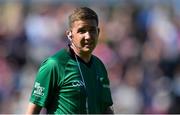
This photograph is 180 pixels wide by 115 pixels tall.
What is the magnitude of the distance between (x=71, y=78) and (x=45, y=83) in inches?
7.6

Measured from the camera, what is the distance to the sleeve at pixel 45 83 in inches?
191

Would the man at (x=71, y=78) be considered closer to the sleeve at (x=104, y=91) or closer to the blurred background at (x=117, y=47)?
the sleeve at (x=104, y=91)

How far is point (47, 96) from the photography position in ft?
16.0

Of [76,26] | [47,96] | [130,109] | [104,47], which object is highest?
[76,26]

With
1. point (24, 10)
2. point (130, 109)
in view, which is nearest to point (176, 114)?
point (130, 109)

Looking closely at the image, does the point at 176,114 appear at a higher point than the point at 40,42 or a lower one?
lower

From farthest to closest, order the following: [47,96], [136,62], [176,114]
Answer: [136,62], [176,114], [47,96]

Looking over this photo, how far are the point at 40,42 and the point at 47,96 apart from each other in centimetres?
692

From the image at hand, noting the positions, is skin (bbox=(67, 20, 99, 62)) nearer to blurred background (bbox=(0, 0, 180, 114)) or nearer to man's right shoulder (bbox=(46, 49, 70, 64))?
man's right shoulder (bbox=(46, 49, 70, 64))

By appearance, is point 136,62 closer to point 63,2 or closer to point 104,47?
point 104,47

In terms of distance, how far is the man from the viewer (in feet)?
16.0

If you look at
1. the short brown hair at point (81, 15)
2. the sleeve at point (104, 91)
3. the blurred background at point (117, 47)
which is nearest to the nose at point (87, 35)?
the short brown hair at point (81, 15)

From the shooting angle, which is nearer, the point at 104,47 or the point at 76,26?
the point at 76,26

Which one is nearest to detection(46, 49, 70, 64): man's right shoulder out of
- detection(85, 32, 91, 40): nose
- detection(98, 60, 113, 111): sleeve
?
detection(85, 32, 91, 40): nose
